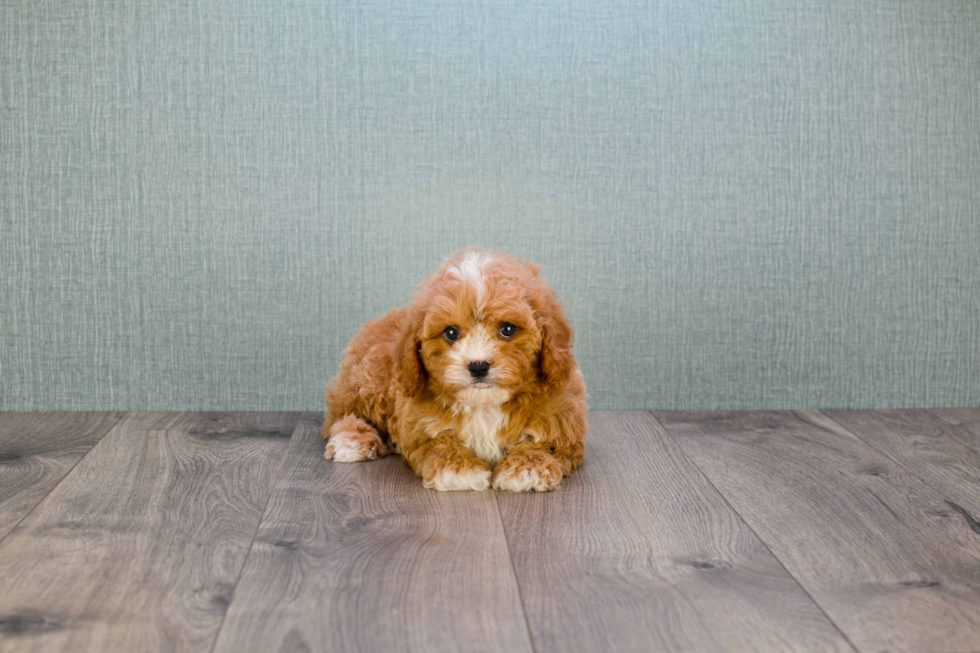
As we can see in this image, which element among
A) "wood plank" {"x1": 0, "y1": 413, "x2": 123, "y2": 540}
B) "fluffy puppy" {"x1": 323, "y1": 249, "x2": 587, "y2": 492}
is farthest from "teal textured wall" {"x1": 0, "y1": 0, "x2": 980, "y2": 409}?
"fluffy puppy" {"x1": 323, "y1": 249, "x2": 587, "y2": 492}

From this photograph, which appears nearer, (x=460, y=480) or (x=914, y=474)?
(x=460, y=480)

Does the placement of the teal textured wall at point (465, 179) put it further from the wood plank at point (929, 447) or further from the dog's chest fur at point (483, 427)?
the dog's chest fur at point (483, 427)

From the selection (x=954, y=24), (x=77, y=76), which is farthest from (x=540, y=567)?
(x=954, y=24)

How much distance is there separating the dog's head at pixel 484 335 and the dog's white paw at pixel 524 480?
17cm

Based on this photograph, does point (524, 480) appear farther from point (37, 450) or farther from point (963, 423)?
point (963, 423)

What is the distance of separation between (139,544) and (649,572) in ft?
3.07

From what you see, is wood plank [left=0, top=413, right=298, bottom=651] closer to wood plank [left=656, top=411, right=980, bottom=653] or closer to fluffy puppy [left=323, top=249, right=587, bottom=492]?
fluffy puppy [left=323, top=249, right=587, bottom=492]

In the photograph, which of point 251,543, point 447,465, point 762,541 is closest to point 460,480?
point 447,465

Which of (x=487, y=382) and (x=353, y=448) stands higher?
(x=487, y=382)

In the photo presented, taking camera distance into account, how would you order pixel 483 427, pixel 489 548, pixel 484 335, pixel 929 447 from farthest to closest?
pixel 929 447, pixel 483 427, pixel 484 335, pixel 489 548

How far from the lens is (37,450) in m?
2.33

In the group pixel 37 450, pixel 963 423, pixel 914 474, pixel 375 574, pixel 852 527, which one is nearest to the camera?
pixel 375 574

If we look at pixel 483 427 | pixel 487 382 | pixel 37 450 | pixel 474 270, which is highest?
pixel 474 270

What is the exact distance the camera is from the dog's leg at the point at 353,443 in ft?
7.34
